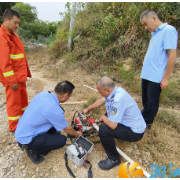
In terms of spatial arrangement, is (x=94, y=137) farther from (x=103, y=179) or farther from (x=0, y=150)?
(x=0, y=150)

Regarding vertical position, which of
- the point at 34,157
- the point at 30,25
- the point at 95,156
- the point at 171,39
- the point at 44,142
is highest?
the point at 30,25

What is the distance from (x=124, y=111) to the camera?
1.90 m

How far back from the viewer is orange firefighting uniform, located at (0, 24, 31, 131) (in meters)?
2.29

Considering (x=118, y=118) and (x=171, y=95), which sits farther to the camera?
(x=171, y=95)

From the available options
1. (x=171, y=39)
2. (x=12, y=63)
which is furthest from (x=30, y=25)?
(x=171, y=39)

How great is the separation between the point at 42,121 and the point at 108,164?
4.16 feet

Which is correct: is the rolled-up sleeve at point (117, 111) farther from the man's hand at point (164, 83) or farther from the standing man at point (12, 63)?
the standing man at point (12, 63)

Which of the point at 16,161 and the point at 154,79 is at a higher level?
the point at 154,79

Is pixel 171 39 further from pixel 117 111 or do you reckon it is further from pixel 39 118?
pixel 39 118

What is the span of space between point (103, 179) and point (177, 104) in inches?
122

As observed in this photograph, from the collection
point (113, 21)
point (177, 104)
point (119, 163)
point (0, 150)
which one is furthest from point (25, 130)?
point (113, 21)

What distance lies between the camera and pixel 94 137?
8.91 feet

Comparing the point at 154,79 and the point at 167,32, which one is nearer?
the point at 167,32

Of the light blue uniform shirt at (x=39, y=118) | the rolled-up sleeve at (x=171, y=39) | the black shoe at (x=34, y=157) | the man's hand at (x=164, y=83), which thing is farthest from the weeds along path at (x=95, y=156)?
the rolled-up sleeve at (x=171, y=39)
